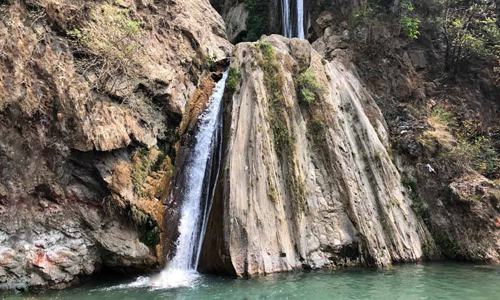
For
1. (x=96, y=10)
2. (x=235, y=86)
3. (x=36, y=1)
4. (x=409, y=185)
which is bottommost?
(x=409, y=185)

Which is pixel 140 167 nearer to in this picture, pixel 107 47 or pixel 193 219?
pixel 193 219

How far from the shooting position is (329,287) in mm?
11266

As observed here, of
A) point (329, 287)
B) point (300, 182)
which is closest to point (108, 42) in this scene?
point (300, 182)

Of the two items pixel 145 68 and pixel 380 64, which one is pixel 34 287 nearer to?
pixel 145 68

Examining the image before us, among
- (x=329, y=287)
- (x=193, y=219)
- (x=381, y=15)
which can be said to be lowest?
(x=329, y=287)

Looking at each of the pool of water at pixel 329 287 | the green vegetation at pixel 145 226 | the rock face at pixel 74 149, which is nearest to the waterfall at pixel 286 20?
the rock face at pixel 74 149

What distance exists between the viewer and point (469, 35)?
2058 centimetres

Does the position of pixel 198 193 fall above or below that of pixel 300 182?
below

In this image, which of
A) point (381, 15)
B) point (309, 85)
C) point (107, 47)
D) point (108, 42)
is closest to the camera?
point (107, 47)

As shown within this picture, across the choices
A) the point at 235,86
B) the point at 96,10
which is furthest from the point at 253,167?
the point at 96,10

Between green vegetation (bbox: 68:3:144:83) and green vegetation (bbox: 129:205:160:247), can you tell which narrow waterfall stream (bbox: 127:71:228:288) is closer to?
green vegetation (bbox: 129:205:160:247)

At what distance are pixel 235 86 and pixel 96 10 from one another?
689cm

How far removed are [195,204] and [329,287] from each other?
20.4 ft

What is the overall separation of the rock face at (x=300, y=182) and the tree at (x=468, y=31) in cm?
779
